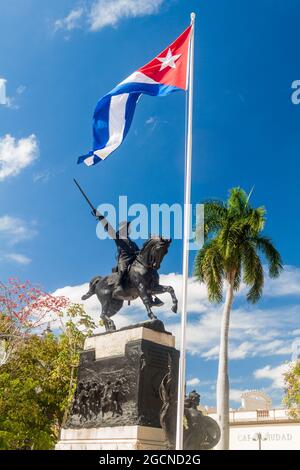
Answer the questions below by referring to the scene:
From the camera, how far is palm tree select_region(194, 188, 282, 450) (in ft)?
85.7

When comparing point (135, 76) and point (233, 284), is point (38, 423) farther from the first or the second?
point (135, 76)

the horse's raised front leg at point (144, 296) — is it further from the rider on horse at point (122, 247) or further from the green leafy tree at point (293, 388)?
the green leafy tree at point (293, 388)

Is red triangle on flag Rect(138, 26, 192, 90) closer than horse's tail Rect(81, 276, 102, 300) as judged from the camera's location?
Yes

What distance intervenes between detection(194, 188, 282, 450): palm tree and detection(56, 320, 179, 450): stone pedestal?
1264 cm

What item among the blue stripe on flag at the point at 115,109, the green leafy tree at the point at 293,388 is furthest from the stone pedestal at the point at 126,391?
the green leafy tree at the point at 293,388

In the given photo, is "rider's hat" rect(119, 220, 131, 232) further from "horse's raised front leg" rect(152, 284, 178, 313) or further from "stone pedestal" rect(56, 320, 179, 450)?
"stone pedestal" rect(56, 320, 179, 450)

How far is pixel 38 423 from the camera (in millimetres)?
29344

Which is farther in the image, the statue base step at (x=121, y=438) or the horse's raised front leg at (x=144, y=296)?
the horse's raised front leg at (x=144, y=296)

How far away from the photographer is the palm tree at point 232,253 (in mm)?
26125

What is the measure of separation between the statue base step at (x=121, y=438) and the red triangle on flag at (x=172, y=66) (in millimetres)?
8173

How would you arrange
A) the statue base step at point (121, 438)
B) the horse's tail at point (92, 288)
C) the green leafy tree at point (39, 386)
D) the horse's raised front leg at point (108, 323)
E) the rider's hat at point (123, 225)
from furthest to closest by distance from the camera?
the green leafy tree at point (39, 386)
the horse's tail at point (92, 288)
the rider's hat at point (123, 225)
the horse's raised front leg at point (108, 323)
the statue base step at point (121, 438)

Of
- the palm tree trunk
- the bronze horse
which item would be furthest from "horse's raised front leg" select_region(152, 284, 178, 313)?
the palm tree trunk

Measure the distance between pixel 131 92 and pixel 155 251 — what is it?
4.07 meters

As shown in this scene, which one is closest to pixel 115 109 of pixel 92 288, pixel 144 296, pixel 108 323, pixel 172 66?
pixel 172 66
